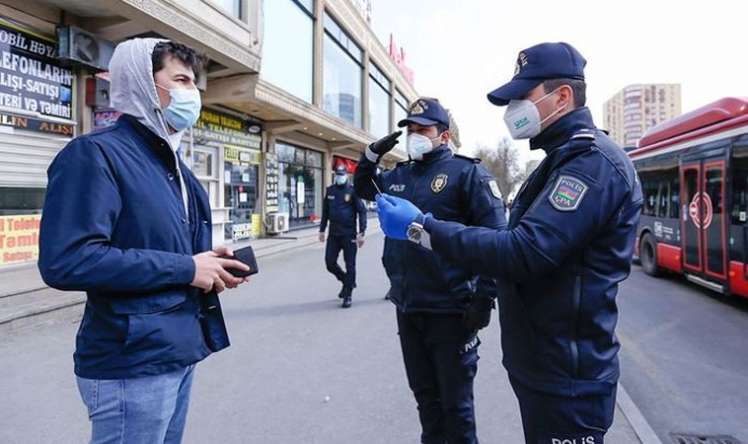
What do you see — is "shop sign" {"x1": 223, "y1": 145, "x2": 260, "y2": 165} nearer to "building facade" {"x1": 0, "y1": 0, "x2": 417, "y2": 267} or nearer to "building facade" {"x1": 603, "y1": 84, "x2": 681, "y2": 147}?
"building facade" {"x1": 0, "y1": 0, "x2": 417, "y2": 267}

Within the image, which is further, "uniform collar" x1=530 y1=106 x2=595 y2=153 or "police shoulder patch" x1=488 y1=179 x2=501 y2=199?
"police shoulder patch" x1=488 y1=179 x2=501 y2=199

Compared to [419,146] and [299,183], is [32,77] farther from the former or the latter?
[299,183]

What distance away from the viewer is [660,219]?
9750mm

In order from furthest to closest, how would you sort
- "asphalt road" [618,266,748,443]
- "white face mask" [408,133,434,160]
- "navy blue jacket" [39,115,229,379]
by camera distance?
"asphalt road" [618,266,748,443] < "white face mask" [408,133,434,160] < "navy blue jacket" [39,115,229,379]

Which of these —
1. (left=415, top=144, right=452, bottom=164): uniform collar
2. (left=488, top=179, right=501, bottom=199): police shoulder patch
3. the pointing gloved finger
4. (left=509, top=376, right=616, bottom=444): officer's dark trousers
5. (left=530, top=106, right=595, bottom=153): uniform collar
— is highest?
the pointing gloved finger

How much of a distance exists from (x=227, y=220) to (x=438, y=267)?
490 inches

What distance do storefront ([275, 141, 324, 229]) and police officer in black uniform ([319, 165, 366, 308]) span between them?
10.8 meters

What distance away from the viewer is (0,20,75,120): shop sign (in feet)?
25.2

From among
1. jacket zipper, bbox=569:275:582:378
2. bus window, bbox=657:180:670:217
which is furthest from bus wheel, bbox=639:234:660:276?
jacket zipper, bbox=569:275:582:378

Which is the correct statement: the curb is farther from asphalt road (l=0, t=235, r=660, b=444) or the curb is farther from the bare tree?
the bare tree

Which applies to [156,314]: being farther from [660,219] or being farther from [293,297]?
[660,219]

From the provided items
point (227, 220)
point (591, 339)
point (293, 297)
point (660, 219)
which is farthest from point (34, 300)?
point (660, 219)

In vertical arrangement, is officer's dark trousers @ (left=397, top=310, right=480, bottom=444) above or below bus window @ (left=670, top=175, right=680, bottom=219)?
below

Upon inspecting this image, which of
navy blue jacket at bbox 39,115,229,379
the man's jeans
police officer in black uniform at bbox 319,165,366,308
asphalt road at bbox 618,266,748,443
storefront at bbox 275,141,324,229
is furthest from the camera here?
storefront at bbox 275,141,324,229
